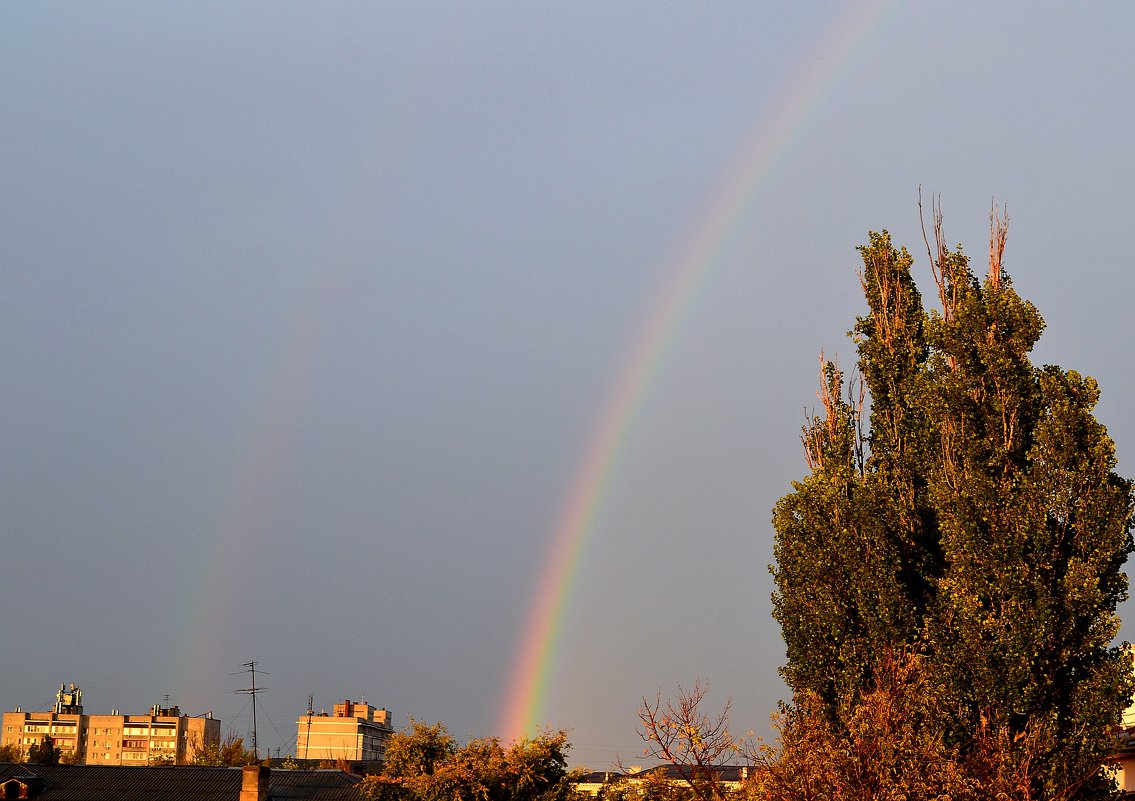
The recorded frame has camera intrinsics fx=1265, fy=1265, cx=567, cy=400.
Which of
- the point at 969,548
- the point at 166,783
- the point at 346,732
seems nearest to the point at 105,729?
the point at 346,732

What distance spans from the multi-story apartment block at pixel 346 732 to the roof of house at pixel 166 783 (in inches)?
3663

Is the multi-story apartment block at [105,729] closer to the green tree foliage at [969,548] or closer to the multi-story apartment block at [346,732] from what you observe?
the multi-story apartment block at [346,732]

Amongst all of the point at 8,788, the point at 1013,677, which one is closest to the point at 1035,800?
the point at 1013,677

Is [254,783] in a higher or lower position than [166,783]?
lower

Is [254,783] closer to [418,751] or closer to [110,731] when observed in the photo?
[418,751]

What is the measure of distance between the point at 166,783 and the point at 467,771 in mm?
13299

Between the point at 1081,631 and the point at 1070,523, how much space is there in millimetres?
1961

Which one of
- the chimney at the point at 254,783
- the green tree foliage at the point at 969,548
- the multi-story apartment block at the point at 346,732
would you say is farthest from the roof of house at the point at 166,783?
the multi-story apartment block at the point at 346,732

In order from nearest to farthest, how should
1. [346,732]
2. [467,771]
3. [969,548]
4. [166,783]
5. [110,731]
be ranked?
[969,548] → [467,771] → [166,783] → [346,732] → [110,731]

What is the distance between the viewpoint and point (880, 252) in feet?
97.6

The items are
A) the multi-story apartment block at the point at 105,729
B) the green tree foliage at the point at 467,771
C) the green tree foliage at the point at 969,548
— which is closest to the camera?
the green tree foliage at the point at 969,548

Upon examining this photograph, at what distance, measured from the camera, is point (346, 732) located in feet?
511

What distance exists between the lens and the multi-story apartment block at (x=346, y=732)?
5758 inches

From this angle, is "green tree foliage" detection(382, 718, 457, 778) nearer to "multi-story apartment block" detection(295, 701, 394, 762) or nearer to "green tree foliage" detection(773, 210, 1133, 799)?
"green tree foliage" detection(773, 210, 1133, 799)
